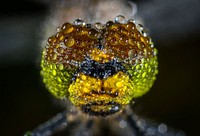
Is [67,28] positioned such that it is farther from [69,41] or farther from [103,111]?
[103,111]

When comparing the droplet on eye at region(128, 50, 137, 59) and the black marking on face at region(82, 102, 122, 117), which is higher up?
the droplet on eye at region(128, 50, 137, 59)

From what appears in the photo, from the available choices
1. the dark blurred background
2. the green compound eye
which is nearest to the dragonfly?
the green compound eye

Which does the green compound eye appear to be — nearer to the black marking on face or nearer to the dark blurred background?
the black marking on face
